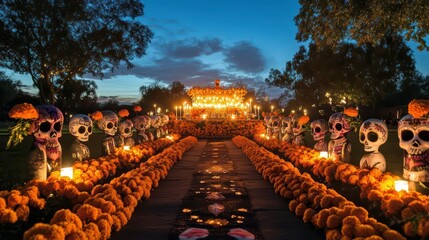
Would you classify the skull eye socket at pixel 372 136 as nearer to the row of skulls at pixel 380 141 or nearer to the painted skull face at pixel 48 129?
the row of skulls at pixel 380 141

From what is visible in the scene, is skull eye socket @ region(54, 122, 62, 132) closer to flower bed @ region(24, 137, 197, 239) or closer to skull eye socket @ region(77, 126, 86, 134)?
skull eye socket @ region(77, 126, 86, 134)

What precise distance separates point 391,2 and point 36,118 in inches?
361

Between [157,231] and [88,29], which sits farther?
[88,29]

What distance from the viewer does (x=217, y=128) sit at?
30.5 m

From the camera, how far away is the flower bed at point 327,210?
468 centimetres

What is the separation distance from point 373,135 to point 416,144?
156 cm

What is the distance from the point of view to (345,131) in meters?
12.0

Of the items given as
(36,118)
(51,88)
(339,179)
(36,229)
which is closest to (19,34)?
(51,88)

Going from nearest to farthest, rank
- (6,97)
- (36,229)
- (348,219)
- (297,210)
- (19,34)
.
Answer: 1. (36,229)
2. (348,219)
3. (297,210)
4. (19,34)
5. (6,97)

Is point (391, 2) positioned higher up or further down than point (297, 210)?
higher up

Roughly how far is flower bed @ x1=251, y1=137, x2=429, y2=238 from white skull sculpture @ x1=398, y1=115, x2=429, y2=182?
3.32 ft

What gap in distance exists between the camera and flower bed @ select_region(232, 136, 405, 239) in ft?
15.3

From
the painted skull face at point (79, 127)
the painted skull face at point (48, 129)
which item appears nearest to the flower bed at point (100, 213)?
the painted skull face at point (48, 129)

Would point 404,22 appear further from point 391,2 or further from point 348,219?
point 348,219
